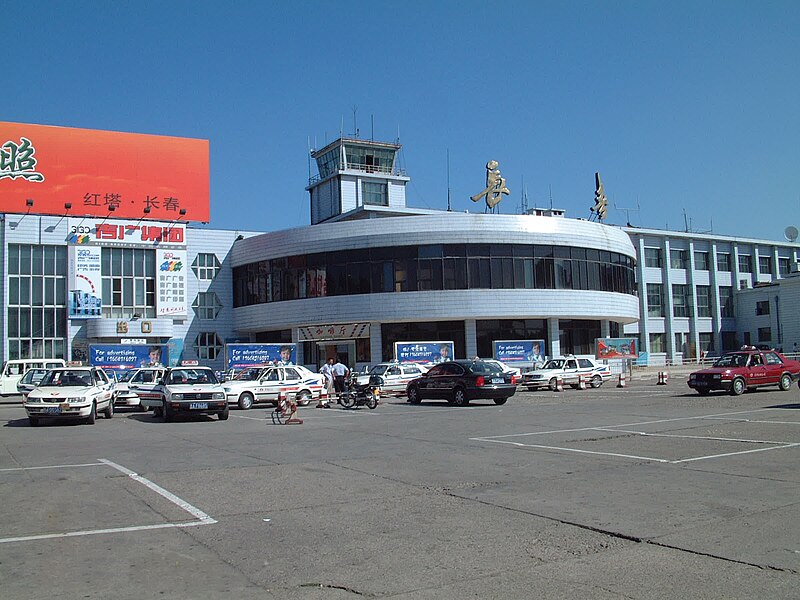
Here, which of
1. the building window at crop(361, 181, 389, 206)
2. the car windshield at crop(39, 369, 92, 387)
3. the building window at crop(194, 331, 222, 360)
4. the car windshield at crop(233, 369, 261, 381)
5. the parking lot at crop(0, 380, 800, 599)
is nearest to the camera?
the parking lot at crop(0, 380, 800, 599)

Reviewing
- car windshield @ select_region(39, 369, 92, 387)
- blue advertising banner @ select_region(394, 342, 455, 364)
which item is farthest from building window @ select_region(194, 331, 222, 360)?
car windshield @ select_region(39, 369, 92, 387)

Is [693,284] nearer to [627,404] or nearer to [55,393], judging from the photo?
[627,404]

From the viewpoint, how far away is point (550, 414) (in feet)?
73.2

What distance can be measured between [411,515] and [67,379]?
1718 centimetres

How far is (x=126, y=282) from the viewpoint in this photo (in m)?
51.9

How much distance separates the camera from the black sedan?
27812mm

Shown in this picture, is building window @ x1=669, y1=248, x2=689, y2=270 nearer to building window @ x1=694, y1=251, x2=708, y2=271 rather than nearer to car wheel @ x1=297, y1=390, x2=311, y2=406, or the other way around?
building window @ x1=694, y1=251, x2=708, y2=271

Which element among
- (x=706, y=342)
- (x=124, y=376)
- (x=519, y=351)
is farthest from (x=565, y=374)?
(x=706, y=342)

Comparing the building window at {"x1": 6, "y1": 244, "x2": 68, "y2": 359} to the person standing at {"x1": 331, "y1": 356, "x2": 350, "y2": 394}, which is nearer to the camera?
the person standing at {"x1": 331, "y1": 356, "x2": 350, "y2": 394}

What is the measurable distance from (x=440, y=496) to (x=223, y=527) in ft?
9.63

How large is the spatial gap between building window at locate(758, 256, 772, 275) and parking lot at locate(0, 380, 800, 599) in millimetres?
76376

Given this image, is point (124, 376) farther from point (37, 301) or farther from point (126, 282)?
point (37, 301)

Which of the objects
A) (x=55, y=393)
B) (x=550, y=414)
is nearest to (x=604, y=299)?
(x=550, y=414)

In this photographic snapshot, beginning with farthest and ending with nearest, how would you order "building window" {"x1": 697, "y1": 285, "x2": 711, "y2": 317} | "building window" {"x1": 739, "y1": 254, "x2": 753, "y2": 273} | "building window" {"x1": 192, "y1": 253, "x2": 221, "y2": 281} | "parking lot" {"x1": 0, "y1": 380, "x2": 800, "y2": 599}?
"building window" {"x1": 739, "y1": 254, "x2": 753, "y2": 273} < "building window" {"x1": 697, "y1": 285, "x2": 711, "y2": 317} < "building window" {"x1": 192, "y1": 253, "x2": 221, "y2": 281} < "parking lot" {"x1": 0, "y1": 380, "x2": 800, "y2": 599}
